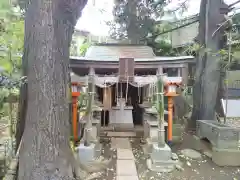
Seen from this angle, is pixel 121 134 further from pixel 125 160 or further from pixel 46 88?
pixel 46 88

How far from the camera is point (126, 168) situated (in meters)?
5.65

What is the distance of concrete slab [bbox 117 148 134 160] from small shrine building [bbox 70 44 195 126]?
1.86 m

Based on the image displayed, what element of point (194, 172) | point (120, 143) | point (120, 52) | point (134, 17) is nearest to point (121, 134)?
point (120, 143)

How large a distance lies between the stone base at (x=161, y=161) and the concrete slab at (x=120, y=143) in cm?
144

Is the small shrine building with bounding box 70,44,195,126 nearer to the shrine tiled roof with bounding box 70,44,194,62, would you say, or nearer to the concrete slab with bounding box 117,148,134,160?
the shrine tiled roof with bounding box 70,44,194,62

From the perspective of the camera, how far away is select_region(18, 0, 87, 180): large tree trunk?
3816 millimetres

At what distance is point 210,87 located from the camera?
8.35 meters

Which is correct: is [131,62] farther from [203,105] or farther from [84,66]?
[203,105]

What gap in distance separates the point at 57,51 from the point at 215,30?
21.0ft

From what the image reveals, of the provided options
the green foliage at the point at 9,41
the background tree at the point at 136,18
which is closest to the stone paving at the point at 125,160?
the green foliage at the point at 9,41

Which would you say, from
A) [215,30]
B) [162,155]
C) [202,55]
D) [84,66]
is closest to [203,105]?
Result: [202,55]

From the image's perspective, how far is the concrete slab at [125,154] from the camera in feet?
20.9

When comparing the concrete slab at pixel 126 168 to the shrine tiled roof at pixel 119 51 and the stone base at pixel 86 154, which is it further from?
the shrine tiled roof at pixel 119 51

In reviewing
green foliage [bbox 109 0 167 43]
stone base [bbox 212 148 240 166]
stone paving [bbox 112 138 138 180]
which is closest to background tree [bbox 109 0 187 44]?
green foliage [bbox 109 0 167 43]
